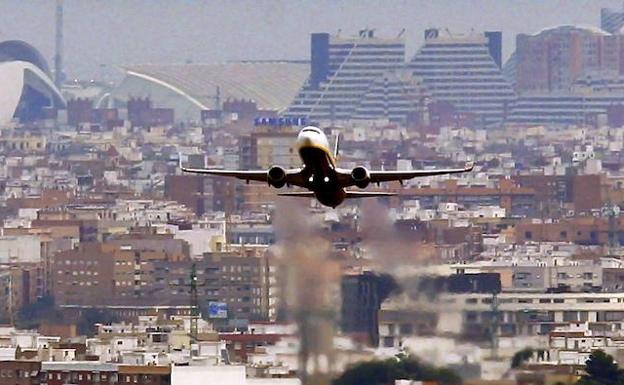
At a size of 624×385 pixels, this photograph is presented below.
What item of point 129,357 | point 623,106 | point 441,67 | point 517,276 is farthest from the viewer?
point 441,67

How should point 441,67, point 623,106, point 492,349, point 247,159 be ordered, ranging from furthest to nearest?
point 441,67 → point 623,106 → point 247,159 → point 492,349

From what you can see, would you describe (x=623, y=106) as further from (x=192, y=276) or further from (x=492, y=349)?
(x=492, y=349)

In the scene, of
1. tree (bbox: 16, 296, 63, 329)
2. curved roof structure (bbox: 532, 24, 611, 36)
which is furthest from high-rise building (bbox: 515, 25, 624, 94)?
tree (bbox: 16, 296, 63, 329)

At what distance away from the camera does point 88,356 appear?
193ft

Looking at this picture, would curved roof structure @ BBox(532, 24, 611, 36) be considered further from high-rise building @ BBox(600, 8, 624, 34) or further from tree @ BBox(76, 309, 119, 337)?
tree @ BBox(76, 309, 119, 337)

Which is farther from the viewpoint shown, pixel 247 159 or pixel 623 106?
pixel 623 106

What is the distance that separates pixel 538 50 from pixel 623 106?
33.8 ft

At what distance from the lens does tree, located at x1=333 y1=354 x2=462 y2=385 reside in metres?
43.7

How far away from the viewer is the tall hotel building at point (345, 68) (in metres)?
168

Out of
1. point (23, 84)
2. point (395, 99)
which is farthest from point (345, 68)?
point (23, 84)

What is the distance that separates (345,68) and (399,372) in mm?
125957

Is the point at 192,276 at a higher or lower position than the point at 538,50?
lower

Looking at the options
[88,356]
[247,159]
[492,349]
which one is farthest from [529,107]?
[492,349]

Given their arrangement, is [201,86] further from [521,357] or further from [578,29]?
[521,357]
